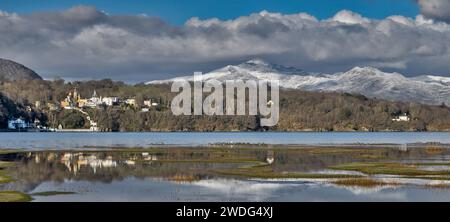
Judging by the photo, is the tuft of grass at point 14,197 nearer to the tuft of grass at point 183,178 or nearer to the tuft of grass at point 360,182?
the tuft of grass at point 183,178

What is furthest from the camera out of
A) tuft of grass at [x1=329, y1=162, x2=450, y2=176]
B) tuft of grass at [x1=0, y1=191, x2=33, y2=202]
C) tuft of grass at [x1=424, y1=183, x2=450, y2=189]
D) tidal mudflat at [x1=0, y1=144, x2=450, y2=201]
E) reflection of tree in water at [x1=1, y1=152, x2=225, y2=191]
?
tuft of grass at [x1=329, y1=162, x2=450, y2=176]

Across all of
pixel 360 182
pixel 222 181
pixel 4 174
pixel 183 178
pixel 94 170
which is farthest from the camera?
pixel 94 170

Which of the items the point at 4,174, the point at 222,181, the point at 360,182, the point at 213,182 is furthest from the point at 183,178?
the point at 4,174

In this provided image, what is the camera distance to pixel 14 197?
64.0 metres

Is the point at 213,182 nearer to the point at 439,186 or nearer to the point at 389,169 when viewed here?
the point at 439,186

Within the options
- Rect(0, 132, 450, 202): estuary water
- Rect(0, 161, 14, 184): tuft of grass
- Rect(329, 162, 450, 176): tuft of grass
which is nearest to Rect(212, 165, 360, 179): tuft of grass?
Rect(0, 132, 450, 202): estuary water

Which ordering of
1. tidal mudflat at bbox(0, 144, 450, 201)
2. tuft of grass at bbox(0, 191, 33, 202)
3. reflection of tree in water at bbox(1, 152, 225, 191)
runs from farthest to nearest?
reflection of tree in water at bbox(1, 152, 225, 191) → tidal mudflat at bbox(0, 144, 450, 201) → tuft of grass at bbox(0, 191, 33, 202)

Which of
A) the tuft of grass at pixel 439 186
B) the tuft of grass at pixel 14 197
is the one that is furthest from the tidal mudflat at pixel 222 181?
the tuft of grass at pixel 439 186

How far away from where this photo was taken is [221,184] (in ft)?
257

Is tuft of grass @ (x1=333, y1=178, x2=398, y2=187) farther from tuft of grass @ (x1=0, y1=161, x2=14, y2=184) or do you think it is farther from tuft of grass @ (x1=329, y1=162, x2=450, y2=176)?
tuft of grass @ (x1=0, y1=161, x2=14, y2=184)

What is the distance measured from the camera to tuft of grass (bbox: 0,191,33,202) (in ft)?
204
